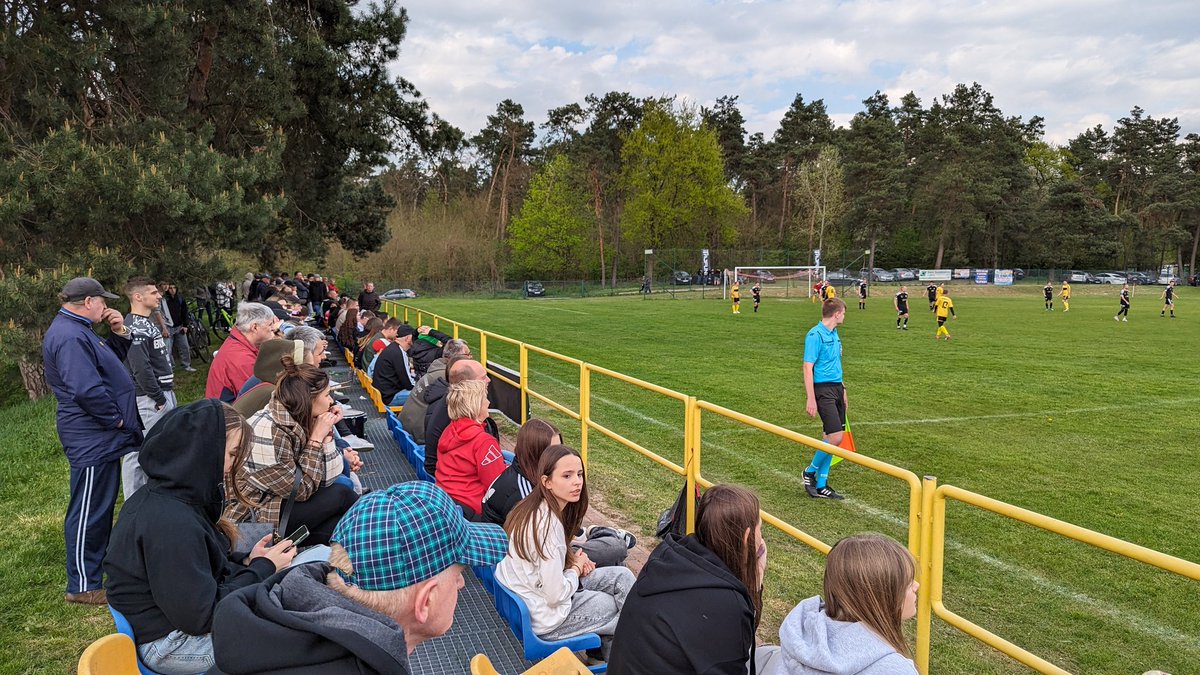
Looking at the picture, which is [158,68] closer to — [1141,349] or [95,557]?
[95,557]

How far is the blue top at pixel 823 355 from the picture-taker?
21.7 ft

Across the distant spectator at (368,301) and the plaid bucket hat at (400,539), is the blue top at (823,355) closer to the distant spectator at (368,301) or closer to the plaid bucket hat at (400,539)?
the plaid bucket hat at (400,539)

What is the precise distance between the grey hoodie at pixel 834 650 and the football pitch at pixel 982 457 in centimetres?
235

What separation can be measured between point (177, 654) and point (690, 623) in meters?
1.84

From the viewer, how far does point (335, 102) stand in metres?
14.6

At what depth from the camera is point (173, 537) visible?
2.39 metres

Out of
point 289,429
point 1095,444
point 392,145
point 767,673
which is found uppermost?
point 392,145

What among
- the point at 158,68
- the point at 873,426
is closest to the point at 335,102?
the point at 158,68

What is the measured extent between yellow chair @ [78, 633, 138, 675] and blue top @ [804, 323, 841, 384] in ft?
18.8

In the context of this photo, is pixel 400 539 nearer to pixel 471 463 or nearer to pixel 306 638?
pixel 306 638

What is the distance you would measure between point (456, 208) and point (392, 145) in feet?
143

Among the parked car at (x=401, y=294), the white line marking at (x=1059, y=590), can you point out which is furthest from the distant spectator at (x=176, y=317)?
the parked car at (x=401, y=294)

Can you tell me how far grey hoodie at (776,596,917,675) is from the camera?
1.93 m

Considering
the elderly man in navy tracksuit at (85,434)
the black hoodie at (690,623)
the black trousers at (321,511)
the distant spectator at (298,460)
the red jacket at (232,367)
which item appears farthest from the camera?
the red jacket at (232,367)
